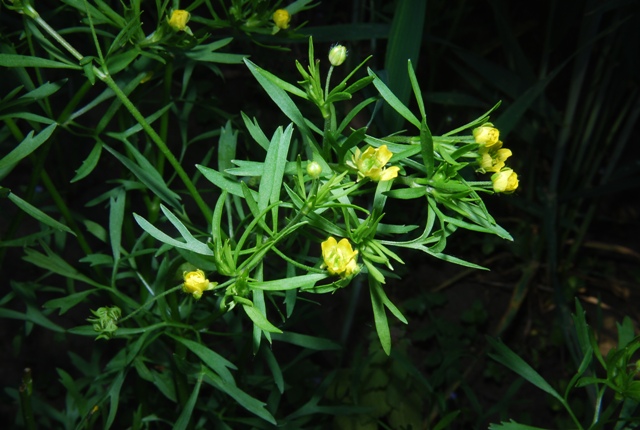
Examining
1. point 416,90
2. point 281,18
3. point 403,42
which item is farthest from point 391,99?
point 403,42

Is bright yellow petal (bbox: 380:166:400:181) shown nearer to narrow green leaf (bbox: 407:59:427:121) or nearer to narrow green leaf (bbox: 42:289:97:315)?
narrow green leaf (bbox: 407:59:427:121)

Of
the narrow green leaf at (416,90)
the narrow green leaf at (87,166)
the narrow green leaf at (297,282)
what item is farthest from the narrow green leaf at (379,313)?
the narrow green leaf at (87,166)

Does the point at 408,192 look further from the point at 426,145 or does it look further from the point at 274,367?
the point at 274,367

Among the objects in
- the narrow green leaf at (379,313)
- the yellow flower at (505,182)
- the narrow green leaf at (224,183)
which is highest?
the narrow green leaf at (224,183)

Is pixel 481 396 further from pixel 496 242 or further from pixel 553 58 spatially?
pixel 553 58

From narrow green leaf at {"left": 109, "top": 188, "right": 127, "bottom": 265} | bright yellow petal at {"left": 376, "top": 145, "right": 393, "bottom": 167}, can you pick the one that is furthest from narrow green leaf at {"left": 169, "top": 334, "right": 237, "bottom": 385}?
bright yellow petal at {"left": 376, "top": 145, "right": 393, "bottom": 167}

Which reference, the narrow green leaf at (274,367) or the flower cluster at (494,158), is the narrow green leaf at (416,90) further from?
the narrow green leaf at (274,367)
